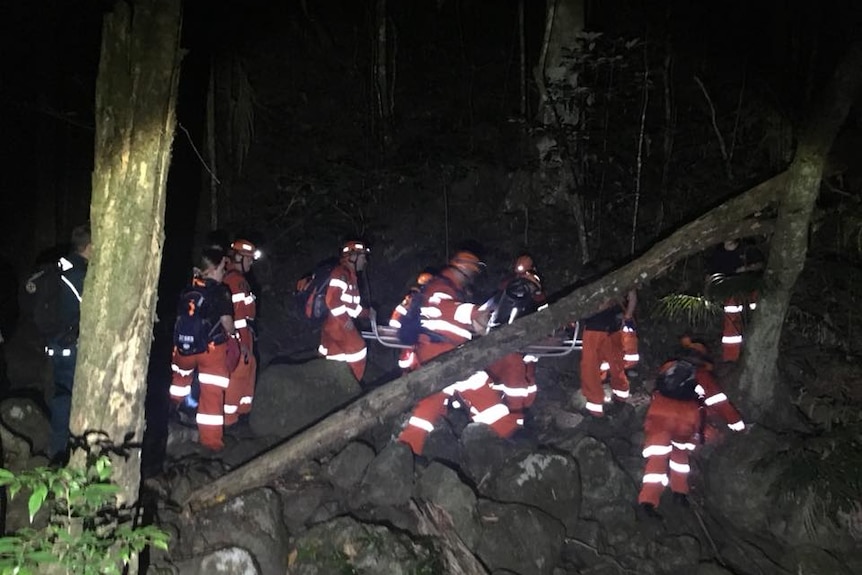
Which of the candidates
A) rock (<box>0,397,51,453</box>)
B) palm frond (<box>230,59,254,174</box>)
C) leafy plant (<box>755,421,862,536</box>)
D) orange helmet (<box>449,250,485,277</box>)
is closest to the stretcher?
orange helmet (<box>449,250,485,277</box>)

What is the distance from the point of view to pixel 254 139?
12469mm

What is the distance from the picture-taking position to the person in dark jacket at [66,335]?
5285 mm

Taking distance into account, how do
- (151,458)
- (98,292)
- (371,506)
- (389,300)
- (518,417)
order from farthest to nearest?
(389,300)
(518,417)
(151,458)
(371,506)
(98,292)

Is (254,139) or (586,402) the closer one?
(586,402)

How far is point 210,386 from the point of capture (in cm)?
605

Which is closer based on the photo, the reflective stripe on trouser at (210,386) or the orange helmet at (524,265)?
the reflective stripe on trouser at (210,386)

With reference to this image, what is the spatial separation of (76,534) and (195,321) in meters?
2.89

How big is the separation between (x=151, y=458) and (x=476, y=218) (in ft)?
23.7

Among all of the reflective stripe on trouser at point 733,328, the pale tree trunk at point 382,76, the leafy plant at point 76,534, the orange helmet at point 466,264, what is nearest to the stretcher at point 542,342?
the orange helmet at point 466,264

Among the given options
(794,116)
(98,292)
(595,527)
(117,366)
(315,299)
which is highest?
(794,116)

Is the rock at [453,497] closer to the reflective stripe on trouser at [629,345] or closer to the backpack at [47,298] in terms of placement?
the reflective stripe on trouser at [629,345]

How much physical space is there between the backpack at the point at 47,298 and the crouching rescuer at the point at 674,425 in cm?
560

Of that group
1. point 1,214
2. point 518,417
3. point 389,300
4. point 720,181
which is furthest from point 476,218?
point 1,214

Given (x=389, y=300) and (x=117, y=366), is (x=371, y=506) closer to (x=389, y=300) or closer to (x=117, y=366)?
(x=117, y=366)
